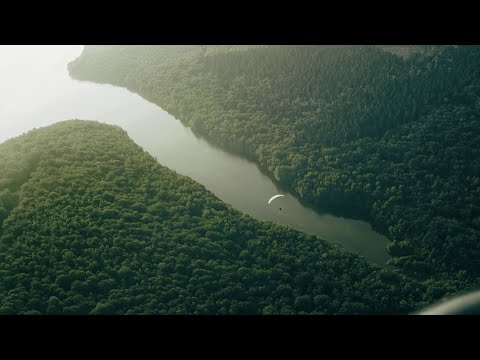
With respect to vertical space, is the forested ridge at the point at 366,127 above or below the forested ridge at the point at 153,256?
above

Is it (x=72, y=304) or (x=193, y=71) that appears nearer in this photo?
(x=72, y=304)

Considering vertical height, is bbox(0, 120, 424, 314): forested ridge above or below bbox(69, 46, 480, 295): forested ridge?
below

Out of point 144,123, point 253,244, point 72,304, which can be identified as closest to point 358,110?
point 253,244

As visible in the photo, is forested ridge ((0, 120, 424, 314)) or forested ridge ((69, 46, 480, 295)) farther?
forested ridge ((69, 46, 480, 295))

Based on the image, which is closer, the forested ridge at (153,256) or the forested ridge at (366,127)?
the forested ridge at (153,256)

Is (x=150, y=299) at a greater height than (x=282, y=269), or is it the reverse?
(x=282, y=269)

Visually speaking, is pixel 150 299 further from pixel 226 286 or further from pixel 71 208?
pixel 71 208
